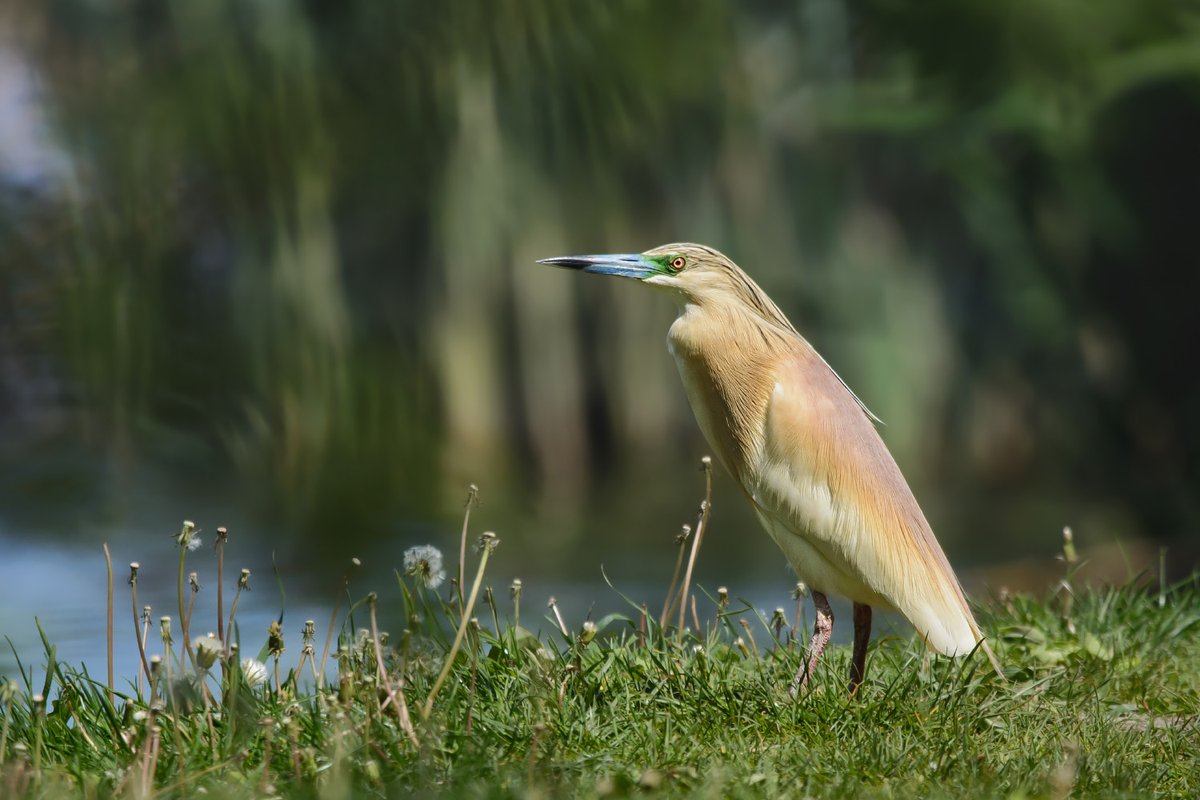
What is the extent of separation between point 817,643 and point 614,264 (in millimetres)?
1099

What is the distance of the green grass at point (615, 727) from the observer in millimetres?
2842

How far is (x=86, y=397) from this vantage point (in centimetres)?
1034

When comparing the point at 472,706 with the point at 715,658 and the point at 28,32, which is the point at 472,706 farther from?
the point at 28,32

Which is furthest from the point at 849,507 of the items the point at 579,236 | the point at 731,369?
the point at 579,236

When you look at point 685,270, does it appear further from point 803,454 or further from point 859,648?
point 859,648

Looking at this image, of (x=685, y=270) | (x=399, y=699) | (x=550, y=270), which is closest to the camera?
(x=399, y=699)

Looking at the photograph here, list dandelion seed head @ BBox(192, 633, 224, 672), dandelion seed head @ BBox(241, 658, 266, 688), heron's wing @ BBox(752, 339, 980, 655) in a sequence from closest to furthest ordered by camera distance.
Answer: dandelion seed head @ BBox(192, 633, 224, 672) → dandelion seed head @ BBox(241, 658, 266, 688) → heron's wing @ BBox(752, 339, 980, 655)

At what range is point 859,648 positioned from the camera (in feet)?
11.5

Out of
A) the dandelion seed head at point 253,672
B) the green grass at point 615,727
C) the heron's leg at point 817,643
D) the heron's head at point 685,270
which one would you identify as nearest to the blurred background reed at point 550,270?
the dandelion seed head at point 253,672

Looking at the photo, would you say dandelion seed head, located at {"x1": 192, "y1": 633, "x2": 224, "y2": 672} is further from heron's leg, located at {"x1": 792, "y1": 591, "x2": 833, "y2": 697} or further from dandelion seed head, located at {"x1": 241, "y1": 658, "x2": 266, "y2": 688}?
heron's leg, located at {"x1": 792, "y1": 591, "x2": 833, "y2": 697}

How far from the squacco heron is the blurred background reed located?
5319 millimetres

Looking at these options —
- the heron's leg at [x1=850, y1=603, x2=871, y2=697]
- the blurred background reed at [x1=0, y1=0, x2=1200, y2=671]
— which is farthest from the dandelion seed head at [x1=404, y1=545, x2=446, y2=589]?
the blurred background reed at [x1=0, y1=0, x2=1200, y2=671]

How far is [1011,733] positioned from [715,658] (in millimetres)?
796

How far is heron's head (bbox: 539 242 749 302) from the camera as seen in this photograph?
3.72 metres
